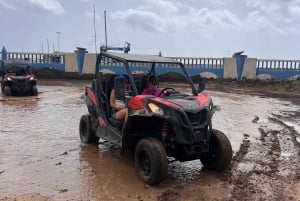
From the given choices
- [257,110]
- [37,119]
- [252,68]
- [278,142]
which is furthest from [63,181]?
[252,68]

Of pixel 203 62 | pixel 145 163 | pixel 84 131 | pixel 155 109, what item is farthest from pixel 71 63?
pixel 155 109

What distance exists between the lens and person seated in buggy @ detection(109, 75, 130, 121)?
6688 millimetres

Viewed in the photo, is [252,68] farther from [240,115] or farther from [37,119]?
[37,119]

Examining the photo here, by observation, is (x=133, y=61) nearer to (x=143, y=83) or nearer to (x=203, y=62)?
(x=143, y=83)

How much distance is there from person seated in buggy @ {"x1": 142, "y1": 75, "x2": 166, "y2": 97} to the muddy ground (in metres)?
1.13

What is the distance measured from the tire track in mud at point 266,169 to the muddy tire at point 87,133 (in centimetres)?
270

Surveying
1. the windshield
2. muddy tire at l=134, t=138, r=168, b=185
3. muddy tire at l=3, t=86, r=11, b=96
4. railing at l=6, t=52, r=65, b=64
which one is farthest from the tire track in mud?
railing at l=6, t=52, r=65, b=64

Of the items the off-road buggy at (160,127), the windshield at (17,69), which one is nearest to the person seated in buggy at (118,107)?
the off-road buggy at (160,127)

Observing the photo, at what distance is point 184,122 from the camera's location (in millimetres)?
5605

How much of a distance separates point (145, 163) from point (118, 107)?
52.0 inches

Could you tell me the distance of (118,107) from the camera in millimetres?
6969

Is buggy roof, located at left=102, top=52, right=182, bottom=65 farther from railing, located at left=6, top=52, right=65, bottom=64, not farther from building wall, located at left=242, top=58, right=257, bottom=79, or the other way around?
railing, located at left=6, top=52, right=65, bottom=64

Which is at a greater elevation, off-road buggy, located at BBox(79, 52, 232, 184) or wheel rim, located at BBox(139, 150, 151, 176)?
off-road buggy, located at BBox(79, 52, 232, 184)

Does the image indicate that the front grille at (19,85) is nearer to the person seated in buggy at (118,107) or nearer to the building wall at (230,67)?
the person seated in buggy at (118,107)
